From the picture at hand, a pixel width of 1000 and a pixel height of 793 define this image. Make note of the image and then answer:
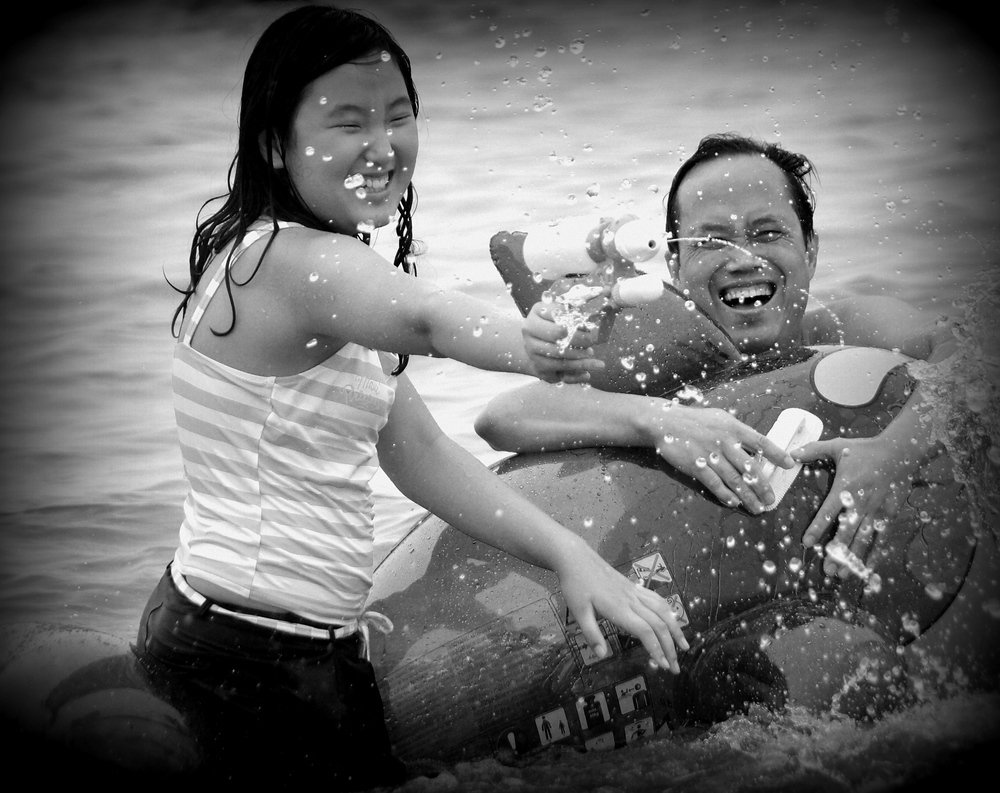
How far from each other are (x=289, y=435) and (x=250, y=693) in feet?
1.59

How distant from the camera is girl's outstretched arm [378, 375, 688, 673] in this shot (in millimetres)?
2295

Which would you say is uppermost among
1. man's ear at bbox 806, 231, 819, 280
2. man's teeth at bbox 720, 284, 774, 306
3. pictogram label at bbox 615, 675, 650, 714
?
man's ear at bbox 806, 231, 819, 280

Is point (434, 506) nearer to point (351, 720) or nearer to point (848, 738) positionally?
point (351, 720)

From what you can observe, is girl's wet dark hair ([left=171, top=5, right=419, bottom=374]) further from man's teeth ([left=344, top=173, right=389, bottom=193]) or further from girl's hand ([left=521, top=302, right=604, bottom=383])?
girl's hand ([left=521, top=302, right=604, bottom=383])

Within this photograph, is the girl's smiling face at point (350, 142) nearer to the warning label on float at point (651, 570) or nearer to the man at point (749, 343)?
the man at point (749, 343)

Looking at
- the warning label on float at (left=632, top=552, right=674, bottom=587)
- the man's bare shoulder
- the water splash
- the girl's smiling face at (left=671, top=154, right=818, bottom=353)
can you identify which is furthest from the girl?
the man's bare shoulder

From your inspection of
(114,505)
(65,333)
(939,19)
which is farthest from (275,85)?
(939,19)

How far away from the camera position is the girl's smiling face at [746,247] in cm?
305

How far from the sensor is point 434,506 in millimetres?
2596

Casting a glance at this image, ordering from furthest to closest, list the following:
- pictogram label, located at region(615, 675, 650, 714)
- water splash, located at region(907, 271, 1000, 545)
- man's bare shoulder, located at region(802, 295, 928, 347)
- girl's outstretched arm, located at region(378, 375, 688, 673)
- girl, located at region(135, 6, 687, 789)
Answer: man's bare shoulder, located at region(802, 295, 928, 347)
water splash, located at region(907, 271, 1000, 545)
pictogram label, located at region(615, 675, 650, 714)
girl's outstretched arm, located at region(378, 375, 688, 673)
girl, located at region(135, 6, 687, 789)

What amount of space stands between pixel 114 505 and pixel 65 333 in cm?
159

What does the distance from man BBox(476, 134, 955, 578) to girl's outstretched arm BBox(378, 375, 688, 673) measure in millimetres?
290

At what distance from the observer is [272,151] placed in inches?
89.7

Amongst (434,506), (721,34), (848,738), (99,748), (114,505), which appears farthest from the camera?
(721,34)
